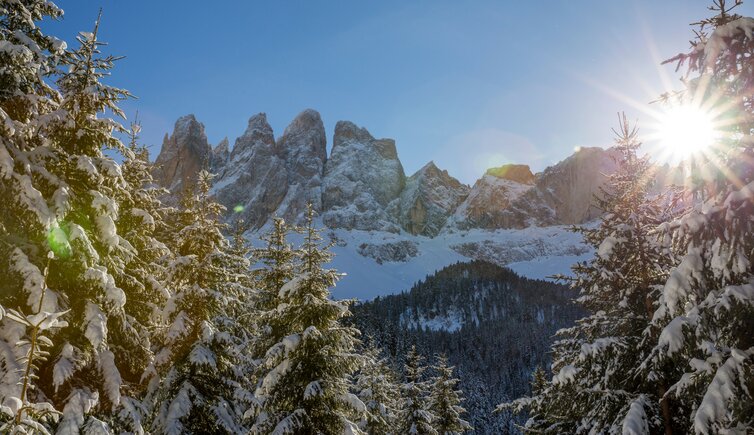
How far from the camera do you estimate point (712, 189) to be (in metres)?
6.01

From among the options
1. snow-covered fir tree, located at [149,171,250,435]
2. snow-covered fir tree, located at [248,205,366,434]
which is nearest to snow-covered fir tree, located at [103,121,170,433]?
snow-covered fir tree, located at [149,171,250,435]

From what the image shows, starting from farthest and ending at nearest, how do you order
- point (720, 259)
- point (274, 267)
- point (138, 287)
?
point (274, 267), point (138, 287), point (720, 259)

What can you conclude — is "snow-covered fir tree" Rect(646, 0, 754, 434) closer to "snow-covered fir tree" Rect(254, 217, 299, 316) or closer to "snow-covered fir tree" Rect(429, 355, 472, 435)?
"snow-covered fir tree" Rect(254, 217, 299, 316)

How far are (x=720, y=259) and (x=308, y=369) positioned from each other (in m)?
10.6

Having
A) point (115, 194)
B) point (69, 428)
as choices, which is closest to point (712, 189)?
point (69, 428)

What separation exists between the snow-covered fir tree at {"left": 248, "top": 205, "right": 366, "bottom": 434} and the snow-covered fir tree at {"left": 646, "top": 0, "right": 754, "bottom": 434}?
8839mm

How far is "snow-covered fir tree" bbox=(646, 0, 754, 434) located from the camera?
18.0 ft

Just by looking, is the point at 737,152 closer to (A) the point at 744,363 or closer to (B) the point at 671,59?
(B) the point at 671,59

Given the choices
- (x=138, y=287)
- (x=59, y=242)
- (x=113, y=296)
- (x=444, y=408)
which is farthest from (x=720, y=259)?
(x=444, y=408)

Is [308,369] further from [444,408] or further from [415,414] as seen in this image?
[444,408]

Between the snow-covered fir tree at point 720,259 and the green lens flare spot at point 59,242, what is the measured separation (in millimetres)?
10213

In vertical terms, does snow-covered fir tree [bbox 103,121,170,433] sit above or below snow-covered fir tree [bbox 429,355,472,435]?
above

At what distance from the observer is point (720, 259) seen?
19.5 ft

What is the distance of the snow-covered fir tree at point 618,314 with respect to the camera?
10.2m
